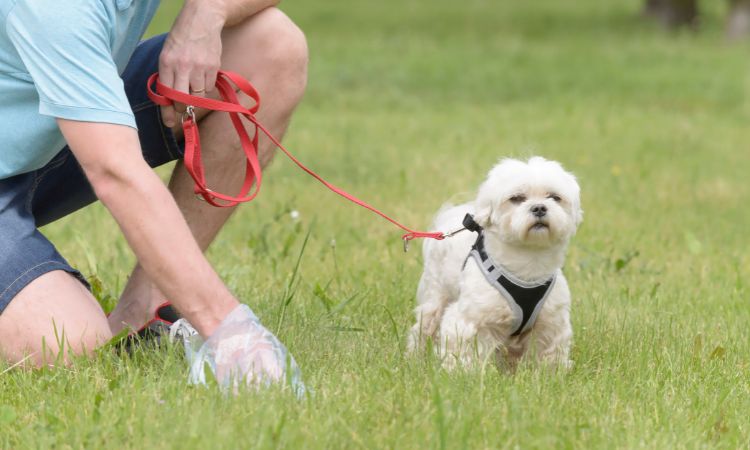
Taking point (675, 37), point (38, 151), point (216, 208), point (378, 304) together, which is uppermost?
point (38, 151)

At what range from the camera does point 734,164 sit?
8.29 m

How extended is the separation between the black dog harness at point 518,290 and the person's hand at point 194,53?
39.6 inches

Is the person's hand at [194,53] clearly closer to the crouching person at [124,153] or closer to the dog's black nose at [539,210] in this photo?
the crouching person at [124,153]

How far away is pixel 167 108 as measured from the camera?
3.76 m

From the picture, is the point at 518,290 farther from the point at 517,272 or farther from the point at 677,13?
the point at 677,13

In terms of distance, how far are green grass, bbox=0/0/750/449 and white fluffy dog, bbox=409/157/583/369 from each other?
17 centimetres

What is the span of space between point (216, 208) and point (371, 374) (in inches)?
41.9

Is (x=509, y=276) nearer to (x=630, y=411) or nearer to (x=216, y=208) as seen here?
(x=630, y=411)

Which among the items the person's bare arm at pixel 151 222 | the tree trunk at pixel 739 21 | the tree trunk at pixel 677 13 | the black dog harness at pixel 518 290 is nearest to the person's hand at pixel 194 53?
the person's bare arm at pixel 151 222

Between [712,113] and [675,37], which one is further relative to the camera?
[675,37]

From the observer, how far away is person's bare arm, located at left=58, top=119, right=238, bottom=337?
3.08 meters

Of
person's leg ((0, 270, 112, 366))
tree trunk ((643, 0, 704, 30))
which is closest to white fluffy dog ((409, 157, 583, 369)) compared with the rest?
person's leg ((0, 270, 112, 366))

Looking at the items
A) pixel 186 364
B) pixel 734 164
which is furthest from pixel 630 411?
pixel 734 164

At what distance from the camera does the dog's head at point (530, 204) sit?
3.53 m
